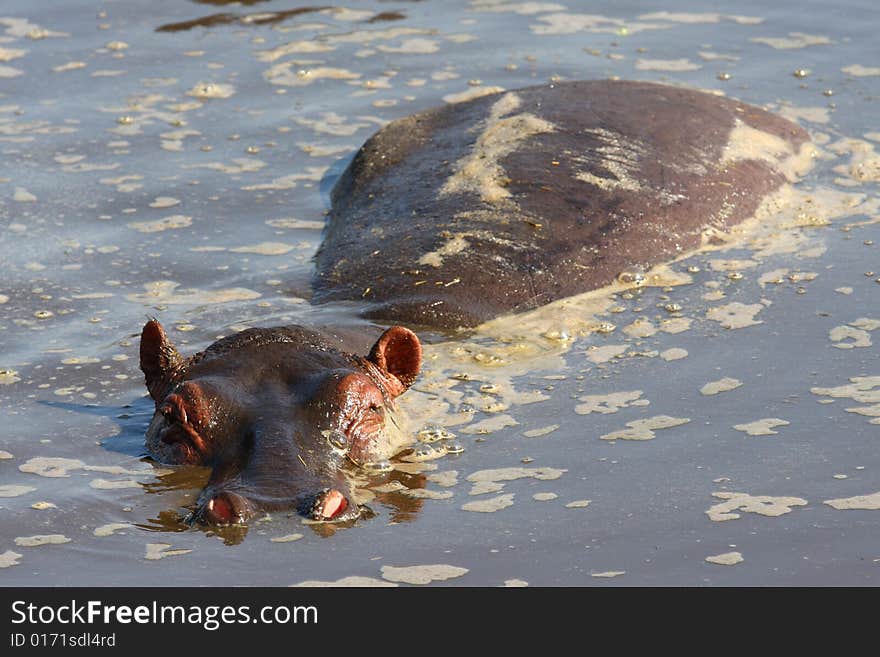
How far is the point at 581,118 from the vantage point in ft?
32.8

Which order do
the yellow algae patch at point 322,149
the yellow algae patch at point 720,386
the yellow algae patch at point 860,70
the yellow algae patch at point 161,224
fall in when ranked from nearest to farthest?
the yellow algae patch at point 720,386, the yellow algae patch at point 161,224, the yellow algae patch at point 322,149, the yellow algae patch at point 860,70

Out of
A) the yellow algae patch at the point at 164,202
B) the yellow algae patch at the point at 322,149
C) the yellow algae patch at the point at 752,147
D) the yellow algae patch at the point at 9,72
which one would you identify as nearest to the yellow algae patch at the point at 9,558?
the yellow algae patch at the point at 164,202

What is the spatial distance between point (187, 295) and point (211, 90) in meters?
4.14

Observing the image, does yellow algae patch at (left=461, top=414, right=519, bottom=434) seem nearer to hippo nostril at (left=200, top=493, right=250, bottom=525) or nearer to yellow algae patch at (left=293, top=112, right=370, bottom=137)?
hippo nostril at (left=200, top=493, right=250, bottom=525)

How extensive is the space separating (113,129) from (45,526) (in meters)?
6.25

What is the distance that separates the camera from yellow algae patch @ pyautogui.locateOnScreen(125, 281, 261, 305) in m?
9.10

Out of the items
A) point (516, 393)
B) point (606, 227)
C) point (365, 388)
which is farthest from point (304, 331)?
point (606, 227)

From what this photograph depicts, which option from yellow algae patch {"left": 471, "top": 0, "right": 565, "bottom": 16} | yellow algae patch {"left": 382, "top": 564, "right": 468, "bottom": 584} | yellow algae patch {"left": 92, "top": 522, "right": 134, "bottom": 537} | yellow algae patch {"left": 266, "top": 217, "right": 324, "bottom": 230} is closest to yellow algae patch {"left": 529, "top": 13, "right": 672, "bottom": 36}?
yellow algae patch {"left": 471, "top": 0, "right": 565, "bottom": 16}

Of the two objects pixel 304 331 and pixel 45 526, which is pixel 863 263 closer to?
pixel 304 331

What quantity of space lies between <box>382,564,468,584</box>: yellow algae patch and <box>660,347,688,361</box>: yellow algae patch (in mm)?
2560

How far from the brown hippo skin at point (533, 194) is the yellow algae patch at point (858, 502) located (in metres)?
2.67

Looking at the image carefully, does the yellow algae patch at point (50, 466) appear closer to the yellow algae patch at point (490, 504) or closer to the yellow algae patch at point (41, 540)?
the yellow algae patch at point (41, 540)

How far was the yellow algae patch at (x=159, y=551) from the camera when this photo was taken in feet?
19.7

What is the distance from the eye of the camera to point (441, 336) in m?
8.38
